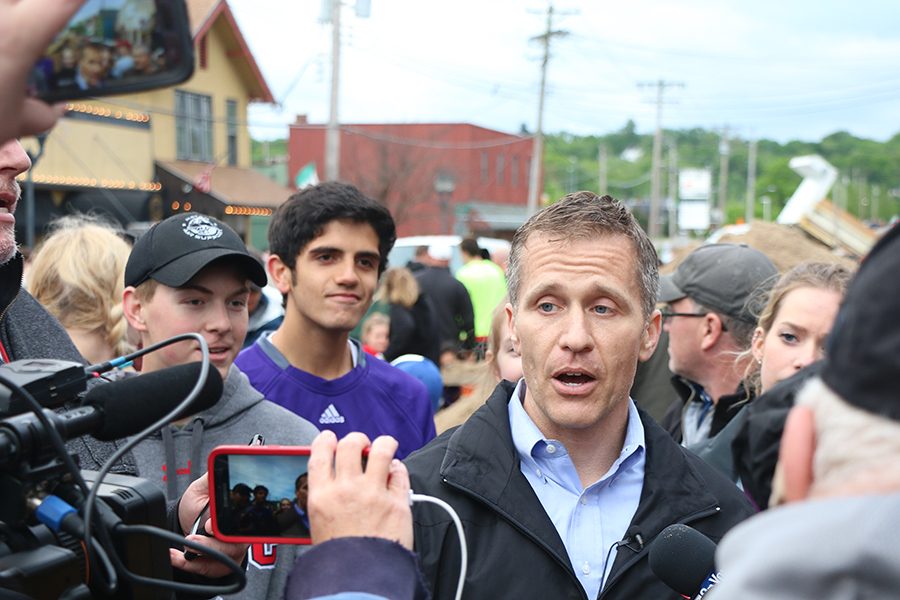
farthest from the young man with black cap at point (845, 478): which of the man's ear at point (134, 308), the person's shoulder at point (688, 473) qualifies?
the man's ear at point (134, 308)

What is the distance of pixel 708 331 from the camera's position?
4.44 m

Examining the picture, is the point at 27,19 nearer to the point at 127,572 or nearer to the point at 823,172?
the point at 127,572

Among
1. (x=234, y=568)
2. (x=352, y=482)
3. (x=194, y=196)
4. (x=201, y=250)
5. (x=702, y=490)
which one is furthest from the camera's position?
(x=194, y=196)

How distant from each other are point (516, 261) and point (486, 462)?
2.11ft

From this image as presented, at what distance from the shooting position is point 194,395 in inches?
58.7

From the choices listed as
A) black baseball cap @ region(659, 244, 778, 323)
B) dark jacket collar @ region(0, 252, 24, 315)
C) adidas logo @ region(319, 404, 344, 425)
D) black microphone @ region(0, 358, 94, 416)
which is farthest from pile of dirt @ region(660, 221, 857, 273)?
black microphone @ region(0, 358, 94, 416)

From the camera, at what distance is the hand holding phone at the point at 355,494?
5.15ft

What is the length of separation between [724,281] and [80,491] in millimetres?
3644

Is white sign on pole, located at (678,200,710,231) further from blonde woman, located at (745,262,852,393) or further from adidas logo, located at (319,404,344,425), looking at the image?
adidas logo, located at (319,404,344,425)

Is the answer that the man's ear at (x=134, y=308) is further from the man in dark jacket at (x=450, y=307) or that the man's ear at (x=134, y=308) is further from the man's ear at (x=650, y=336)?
the man in dark jacket at (x=450, y=307)

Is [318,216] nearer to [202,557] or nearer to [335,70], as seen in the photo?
[202,557]

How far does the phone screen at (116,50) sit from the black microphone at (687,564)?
1.46m

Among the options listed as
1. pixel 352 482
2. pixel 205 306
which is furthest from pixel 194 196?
pixel 352 482

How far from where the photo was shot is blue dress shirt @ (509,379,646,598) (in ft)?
7.48
